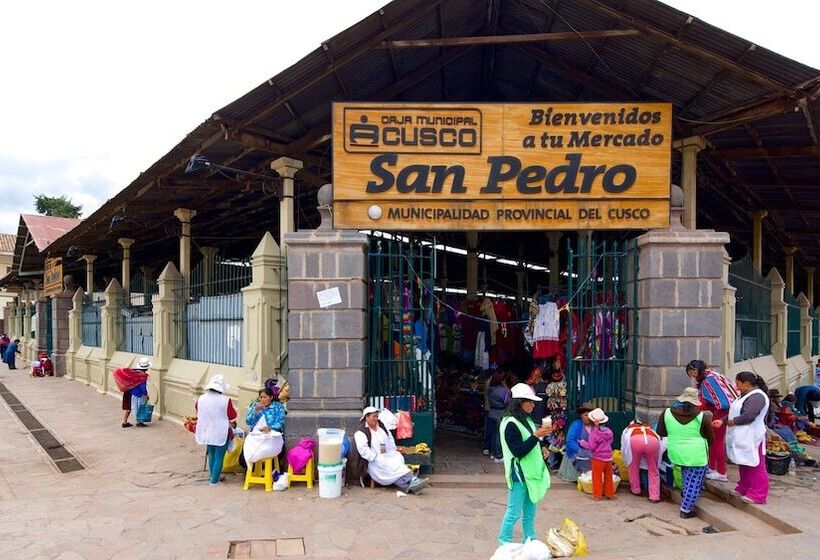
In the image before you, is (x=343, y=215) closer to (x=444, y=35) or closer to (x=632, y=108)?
(x=444, y=35)

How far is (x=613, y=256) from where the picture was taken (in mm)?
7293

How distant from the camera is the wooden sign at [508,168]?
7.32 m

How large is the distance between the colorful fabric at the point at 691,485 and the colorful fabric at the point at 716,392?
3.24 feet

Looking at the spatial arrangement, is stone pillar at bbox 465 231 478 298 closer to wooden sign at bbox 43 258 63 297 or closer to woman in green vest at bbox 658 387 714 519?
woman in green vest at bbox 658 387 714 519

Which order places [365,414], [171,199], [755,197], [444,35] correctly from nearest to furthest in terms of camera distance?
[365,414] < [444,35] < [755,197] < [171,199]

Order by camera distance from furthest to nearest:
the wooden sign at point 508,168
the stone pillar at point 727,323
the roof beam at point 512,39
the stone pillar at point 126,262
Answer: the stone pillar at point 126,262 → the stone pillar at point 727,323 → the wooden sign at point 508,168 → the roof beam at point 512,39

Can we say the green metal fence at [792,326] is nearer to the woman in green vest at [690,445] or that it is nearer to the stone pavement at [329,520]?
the stone pavement at [329,520]

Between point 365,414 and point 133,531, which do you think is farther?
point 365,414

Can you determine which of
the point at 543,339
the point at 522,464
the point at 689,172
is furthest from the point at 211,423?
the point at 689,172

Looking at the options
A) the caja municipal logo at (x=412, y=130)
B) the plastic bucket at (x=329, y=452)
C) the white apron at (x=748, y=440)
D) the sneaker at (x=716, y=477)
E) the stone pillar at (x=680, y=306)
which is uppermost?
the caja municipal logo at (x=412, y=130)

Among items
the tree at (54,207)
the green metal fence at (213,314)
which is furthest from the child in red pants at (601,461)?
the tree at (54,207)

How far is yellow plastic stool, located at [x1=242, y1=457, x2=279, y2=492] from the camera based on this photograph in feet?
22.7

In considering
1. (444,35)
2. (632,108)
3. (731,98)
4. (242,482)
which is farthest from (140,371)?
(731,98)

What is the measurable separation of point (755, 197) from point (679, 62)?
5026 mm
